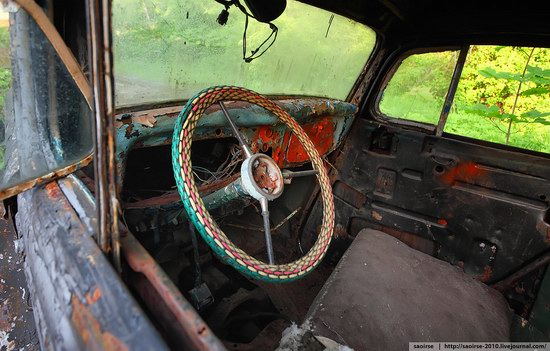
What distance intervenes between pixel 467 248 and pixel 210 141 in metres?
1.69

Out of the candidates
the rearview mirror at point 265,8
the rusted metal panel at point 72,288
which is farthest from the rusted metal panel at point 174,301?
the rearview mirror at point 265,8

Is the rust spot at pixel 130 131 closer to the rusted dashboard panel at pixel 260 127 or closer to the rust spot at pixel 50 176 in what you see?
the rusted dashboard panel at pixel 260 127

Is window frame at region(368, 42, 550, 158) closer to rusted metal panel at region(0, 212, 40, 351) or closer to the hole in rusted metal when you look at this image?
the hole in rusted metal

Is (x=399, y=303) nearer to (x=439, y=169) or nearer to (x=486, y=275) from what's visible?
(x=486, y=275)

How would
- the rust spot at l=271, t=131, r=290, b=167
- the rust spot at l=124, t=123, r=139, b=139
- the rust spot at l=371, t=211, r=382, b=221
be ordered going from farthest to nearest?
the rust spot at l=371, t=211, r=382, b=221, the rust spot at l=271, t=131, r=290, b=167, the rust spot at l=124, t=123, r=139, b=139

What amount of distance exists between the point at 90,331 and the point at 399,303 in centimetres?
131

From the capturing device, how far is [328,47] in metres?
2.24

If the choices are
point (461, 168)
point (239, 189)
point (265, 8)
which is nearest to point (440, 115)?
point (461, 168)

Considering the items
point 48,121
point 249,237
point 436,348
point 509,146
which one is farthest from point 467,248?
point 48,121

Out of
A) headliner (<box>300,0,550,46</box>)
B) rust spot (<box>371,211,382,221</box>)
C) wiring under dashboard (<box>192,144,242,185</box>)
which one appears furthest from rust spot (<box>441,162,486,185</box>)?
wiring under dashboard (<box>192,144,242,185</box>)

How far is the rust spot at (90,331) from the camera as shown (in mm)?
575

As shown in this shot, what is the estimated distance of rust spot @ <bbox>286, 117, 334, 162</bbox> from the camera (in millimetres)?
2049

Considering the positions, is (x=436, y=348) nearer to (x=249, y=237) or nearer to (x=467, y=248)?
(x=467, y=248)

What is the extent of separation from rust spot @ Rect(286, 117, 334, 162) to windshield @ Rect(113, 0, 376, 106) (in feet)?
0.86
